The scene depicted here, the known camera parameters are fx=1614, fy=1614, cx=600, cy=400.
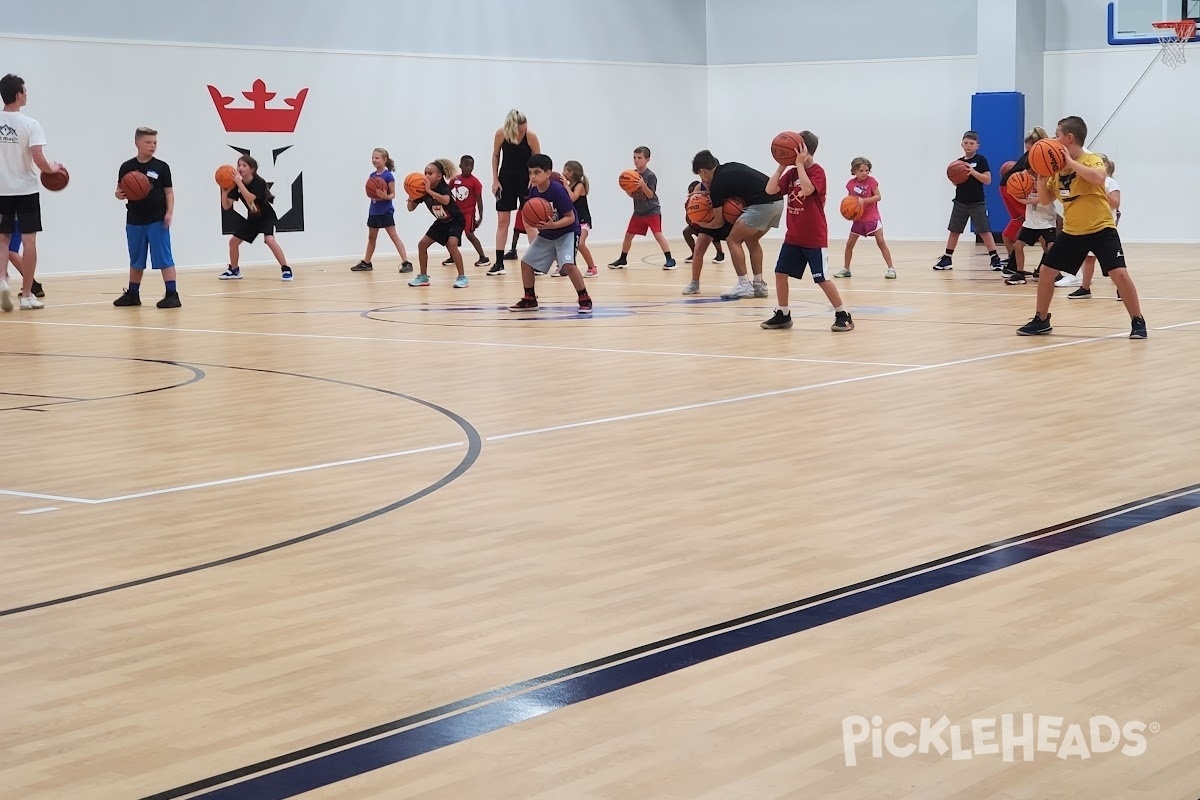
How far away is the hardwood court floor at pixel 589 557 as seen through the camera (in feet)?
11.9

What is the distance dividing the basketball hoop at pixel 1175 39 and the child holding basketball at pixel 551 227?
1586cm

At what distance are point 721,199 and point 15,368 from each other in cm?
749

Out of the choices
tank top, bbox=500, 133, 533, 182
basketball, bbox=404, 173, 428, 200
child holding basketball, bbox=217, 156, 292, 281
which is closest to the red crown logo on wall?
child holding basketball, bbox=217, 156, 292, 281

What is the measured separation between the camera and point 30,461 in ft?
25.2

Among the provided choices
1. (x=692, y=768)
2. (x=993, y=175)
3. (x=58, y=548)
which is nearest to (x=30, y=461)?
(x=58, y=548)

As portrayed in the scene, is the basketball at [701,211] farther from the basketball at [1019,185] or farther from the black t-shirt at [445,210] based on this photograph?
the black t-shirt at [445,210]

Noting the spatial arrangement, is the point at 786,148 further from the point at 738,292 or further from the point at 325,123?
the point at 325,123

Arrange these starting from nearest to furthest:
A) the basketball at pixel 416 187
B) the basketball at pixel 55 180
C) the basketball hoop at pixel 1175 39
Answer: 1. the basketball at pixel 55 180
2. the basketball at pixel 416 187
3. the basketball hoop at pixel 1175 39

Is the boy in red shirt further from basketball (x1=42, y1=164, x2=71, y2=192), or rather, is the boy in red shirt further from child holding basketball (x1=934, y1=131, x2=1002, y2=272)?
child holding basketball (x1=934, y1=131, x2=1002, y2=272)

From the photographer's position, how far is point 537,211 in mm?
14398

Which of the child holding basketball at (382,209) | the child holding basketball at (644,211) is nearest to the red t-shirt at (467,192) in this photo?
the child holding basketball at (382,209)

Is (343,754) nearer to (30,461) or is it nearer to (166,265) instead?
(30,461)

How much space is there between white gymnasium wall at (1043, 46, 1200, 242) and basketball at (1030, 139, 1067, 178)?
17.6m

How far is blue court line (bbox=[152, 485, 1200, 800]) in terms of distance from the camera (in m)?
3.46
